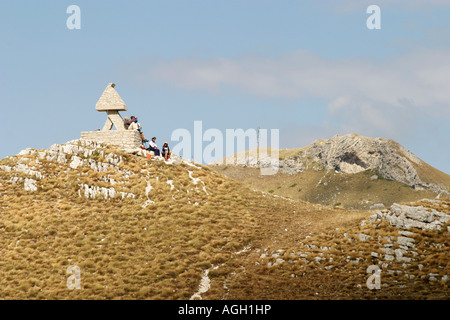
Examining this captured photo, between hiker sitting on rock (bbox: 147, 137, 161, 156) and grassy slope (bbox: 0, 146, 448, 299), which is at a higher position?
hiker sitting on rock (bbox: 147, 137, 161, 156)

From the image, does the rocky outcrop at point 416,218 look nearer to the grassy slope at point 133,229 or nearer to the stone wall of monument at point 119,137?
the grassy slope at point 133,229

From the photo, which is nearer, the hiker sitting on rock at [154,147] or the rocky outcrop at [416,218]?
the rocky outcrop at [416,218]

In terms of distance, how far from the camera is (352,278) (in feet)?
117

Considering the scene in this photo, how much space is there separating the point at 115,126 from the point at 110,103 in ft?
8.13

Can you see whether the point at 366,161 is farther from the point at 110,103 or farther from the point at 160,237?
the point at 160,237

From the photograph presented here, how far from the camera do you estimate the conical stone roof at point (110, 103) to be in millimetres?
56375

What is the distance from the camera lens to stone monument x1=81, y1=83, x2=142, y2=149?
56469 mm

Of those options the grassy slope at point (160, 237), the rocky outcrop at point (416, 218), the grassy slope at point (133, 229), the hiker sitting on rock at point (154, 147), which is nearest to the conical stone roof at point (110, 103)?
the hiker sitting on rock at point (154, 147)

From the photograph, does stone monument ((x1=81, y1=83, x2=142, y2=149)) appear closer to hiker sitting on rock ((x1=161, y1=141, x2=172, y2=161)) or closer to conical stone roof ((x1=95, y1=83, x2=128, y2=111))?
conical stone roof ((x1=95, y1=83, x2=128, y2=111))

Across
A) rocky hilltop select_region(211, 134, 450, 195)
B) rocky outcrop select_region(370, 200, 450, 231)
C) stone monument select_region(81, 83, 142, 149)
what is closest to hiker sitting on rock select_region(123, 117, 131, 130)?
stone monument select_region(81, 83, 142, 149)

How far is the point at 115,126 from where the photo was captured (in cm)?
5703

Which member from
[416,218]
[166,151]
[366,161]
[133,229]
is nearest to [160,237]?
[133,229]

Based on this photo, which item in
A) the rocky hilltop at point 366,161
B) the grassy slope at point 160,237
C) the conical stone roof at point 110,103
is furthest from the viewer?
the rocky hilltop at point 366,161

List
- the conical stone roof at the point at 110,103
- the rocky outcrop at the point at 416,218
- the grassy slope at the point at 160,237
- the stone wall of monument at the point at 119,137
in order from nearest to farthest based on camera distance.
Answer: the grassy slope at the point at 160,237 < the rocky outcrop at the point at 416,218 < the conical stone roof at the point at 110,103 < the stone wall of monument at the point at 119,137
